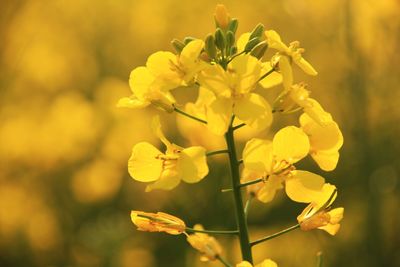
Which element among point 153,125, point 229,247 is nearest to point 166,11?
point 229,247

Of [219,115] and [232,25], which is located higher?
[232,25]

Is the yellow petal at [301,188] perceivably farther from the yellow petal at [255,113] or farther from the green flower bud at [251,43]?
the green flower bud at [251,43]

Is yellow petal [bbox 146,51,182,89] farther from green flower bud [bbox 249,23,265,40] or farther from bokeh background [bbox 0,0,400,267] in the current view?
bokeh background [bbox 0,0,400,267]

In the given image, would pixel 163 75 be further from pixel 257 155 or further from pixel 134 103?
pixel 257 155

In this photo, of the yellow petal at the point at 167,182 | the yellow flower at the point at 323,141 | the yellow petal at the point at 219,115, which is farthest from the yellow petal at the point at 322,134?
the yellow petal at the point at 167,182

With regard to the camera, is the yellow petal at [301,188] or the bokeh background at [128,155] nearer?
the yellow petal at [301,188]

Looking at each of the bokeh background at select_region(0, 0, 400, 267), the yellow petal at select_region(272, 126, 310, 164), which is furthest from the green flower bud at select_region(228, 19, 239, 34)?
the bokeh background at select_region(0, 0, 400, 267)

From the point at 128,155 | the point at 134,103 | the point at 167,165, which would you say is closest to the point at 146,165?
the point at 167,165
